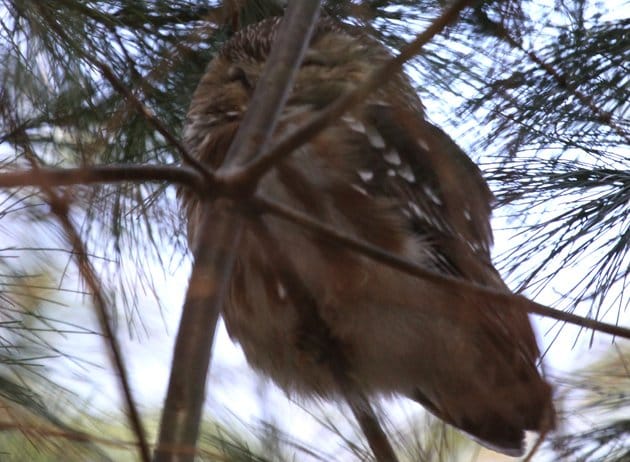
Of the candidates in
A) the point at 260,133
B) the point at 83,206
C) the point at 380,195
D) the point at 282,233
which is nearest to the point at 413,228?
the point at 380,195

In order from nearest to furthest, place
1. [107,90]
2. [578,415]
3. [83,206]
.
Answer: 1. [83,206]
2. [578,415]
3. [107,90]

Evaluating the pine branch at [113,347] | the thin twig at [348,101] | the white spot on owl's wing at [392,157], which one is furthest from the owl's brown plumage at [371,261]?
the pine branch at [113,347]

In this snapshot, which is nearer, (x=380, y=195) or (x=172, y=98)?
(x=380, y=195)

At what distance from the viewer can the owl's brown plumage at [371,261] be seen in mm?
2385

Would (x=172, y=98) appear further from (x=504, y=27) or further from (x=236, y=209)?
(x=236, y=209)

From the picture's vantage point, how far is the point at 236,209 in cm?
191

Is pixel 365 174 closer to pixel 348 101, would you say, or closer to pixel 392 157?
pixel 392 157

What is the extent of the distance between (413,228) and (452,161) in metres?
0.50

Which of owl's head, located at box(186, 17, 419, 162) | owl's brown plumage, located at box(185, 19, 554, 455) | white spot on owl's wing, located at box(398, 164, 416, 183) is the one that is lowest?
owl's brown plumage, located at box(185, 19, 554, 455)

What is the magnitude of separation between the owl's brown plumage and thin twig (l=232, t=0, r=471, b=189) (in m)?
0.35

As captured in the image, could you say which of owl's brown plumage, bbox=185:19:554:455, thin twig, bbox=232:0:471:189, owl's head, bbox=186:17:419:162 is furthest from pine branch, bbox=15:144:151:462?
owl's head, bbox=186:17:419:162

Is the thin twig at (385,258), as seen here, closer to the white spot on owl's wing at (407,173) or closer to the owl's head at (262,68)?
the owl's head at (262,68)

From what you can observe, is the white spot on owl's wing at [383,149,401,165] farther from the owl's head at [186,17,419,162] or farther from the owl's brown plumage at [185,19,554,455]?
the owl's head at [186,17,419,162]

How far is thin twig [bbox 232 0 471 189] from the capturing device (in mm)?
1665
